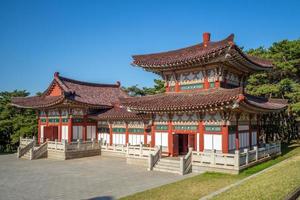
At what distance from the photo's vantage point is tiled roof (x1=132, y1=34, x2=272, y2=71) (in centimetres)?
1910

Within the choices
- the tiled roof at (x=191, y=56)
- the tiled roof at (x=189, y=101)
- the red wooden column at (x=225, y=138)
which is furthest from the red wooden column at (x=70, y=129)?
the red wooden column at (x=225, y=138)

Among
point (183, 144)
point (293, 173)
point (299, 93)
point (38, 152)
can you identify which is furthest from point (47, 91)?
point (299, 93)

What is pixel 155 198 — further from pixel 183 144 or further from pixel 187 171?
pixel 183 144

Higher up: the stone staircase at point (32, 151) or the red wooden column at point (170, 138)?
the red wooden column at point (170, 138)

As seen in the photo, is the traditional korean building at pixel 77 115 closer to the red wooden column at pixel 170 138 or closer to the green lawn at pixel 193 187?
the red wooden column at pixel 170 138

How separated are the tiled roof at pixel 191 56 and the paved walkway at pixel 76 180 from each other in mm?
8791

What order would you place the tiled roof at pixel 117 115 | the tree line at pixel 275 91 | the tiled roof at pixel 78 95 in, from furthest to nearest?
the tree line at pixel 275 91 → the tiled roof at pixel 78 95 → the tiled roof at pixel 117 115

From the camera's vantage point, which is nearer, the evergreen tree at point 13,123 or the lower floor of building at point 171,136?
the lower floor of building at point 171,136

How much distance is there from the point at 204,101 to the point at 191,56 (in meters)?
4.65

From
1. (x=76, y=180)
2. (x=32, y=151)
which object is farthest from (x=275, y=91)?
(x=32, y=151)

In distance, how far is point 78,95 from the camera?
107 feet

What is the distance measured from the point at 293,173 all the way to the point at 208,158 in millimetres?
5296

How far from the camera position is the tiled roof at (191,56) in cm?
1910

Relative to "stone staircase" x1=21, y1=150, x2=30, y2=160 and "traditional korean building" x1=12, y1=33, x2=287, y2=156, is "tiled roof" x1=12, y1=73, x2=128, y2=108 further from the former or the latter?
"stone staircase" x1=21, y1=150, x2=30, y2=160
